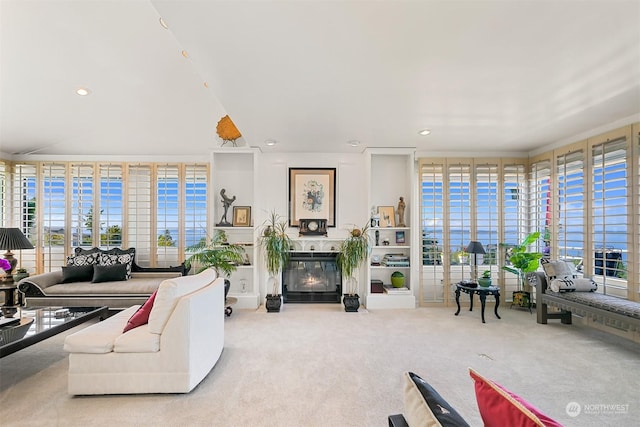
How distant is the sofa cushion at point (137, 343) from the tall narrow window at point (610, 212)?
489 cm

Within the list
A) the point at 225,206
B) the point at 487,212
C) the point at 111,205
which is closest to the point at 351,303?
the point at 225,206

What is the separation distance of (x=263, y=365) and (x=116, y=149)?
4437 mm

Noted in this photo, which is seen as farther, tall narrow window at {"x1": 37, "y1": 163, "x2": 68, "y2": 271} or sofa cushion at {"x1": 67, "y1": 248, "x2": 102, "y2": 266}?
tall narrow window at {"x1": 37, "y1": 163, "x2": 68, "y2": 271}

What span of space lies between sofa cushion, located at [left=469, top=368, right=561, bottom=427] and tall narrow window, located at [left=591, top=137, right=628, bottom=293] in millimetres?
4103

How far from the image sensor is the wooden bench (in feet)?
10.2

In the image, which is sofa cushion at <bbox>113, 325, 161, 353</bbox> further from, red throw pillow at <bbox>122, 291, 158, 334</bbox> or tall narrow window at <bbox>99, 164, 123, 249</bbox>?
tall narrow window at <bbox>99, 164, 123, 249</bbox>

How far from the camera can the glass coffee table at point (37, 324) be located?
2446mm

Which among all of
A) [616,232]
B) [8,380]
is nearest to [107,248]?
[8,380]

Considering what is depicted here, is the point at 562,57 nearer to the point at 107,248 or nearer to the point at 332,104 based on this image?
the point at 332,104

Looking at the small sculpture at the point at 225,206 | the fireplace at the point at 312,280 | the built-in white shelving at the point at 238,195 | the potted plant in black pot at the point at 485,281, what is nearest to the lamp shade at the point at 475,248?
the potted plant in black pot at the point at 485,281

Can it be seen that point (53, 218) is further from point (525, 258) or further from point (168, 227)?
point (525, 258)

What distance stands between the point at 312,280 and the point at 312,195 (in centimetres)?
143

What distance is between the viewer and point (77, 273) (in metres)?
4.67

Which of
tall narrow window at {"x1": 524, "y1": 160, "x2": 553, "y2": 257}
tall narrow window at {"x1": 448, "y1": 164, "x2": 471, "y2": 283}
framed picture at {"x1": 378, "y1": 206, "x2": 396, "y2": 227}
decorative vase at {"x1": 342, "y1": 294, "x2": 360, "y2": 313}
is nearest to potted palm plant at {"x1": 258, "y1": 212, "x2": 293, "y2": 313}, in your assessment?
decorative vase at {"x1": 342, "y1": 294, "x2": 360, "y2": 313}
